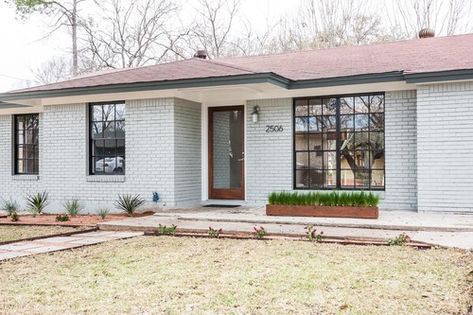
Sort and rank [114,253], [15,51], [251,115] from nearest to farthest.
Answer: [114,253], [251,115], [15,51]

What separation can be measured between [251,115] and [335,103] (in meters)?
1.95

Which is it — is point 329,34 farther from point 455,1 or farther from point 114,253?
point 114,253

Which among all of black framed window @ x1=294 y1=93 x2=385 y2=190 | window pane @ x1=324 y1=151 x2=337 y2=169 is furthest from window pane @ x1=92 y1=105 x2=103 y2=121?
window pane @ x1=324 y1=151 x2=337 y2=169

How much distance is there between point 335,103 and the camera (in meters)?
10.8

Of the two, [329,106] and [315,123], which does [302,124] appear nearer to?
[315,123]

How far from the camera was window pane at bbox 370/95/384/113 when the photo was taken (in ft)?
34.3

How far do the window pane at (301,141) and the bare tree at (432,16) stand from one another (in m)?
14.4

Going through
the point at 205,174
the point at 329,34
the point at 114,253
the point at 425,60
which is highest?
the point at 329,34

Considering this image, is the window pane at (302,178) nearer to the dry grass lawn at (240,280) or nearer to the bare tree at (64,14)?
the dry grass lawn at (240,280)

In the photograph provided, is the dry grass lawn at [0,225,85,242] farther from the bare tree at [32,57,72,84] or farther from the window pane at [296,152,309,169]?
the bare tree at [32,57,72,84]

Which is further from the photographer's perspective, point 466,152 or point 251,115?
point 251,115

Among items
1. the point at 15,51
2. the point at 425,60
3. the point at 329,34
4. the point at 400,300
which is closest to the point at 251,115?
the point at 425,60

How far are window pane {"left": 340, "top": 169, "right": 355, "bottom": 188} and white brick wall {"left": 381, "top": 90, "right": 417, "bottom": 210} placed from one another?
732 mm

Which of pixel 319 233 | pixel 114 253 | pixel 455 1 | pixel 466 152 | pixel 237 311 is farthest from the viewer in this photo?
pixel 455 1
